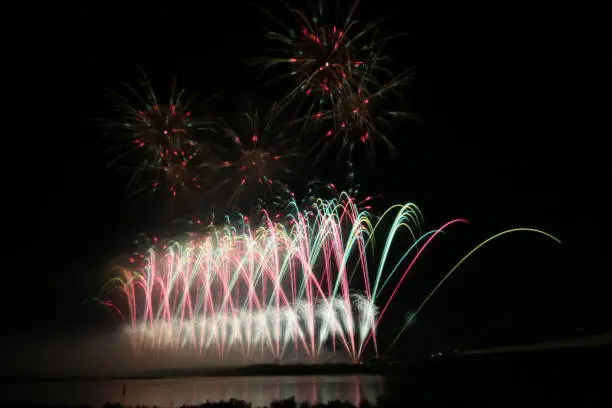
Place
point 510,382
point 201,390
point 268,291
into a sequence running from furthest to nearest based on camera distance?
point 268,291
point 201,390
point 510,382

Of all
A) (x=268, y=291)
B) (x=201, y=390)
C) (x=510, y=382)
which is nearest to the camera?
(x=510, y=382)

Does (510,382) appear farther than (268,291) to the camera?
No

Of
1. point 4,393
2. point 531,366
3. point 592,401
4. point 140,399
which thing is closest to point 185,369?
point 4,393

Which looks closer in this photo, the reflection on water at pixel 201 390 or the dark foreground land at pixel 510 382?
the dark foreground land at pixel 510 382

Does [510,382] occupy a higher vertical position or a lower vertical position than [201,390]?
lower

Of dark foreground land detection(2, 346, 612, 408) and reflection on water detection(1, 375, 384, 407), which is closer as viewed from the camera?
dark foreground land detection(2, 346, 612, 408)
